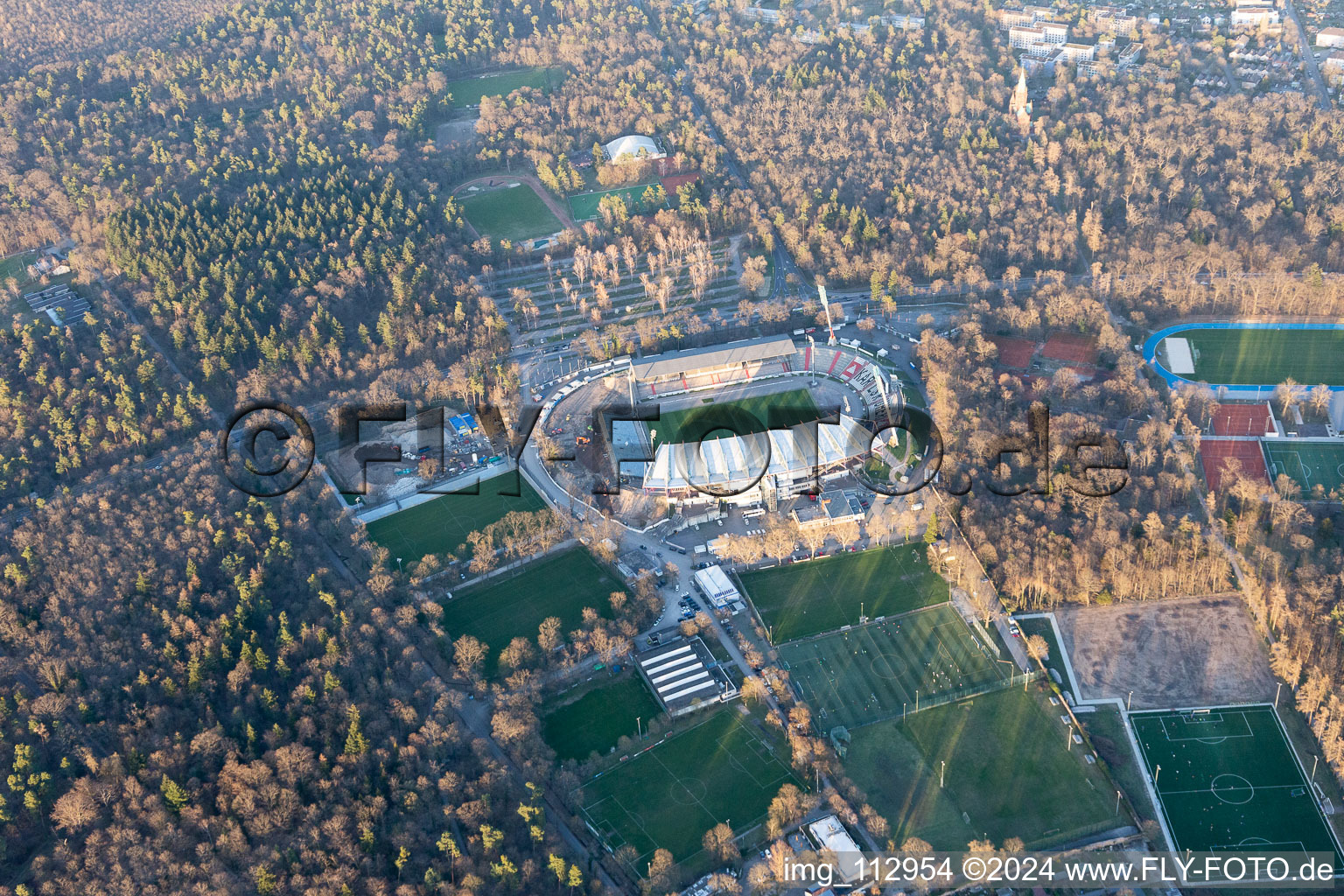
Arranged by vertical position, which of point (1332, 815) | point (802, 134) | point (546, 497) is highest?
point (802, 134)

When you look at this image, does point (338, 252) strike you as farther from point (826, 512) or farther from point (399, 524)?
point (826, 512)

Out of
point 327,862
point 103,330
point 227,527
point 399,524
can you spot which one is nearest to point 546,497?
point 399,524

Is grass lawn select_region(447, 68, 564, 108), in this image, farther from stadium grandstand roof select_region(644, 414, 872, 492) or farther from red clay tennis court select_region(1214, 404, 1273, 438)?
red clay tennis court select_region(1214, 404, 1273, 438)

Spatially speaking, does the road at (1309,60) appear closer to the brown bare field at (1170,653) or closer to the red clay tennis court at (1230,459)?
the red clay tennis court at (1230,459)

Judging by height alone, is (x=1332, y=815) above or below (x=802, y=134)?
below

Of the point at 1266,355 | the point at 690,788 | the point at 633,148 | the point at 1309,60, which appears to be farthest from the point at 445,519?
the point at 1309,60
